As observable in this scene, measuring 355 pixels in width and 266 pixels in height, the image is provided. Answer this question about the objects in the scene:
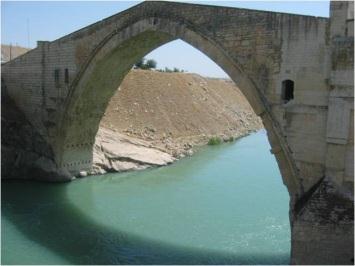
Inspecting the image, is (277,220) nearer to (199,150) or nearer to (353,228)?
(353,228)

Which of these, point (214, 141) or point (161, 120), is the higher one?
point (161, 120)

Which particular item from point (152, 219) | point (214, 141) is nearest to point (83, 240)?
point (152, 219)

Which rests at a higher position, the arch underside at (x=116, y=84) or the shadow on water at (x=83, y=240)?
the arch underside at (x=116, y=84)

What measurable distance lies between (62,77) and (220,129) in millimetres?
16672

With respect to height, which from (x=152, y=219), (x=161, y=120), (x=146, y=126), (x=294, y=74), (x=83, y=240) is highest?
(x=294, y=74)

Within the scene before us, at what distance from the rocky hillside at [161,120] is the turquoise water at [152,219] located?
1.44 m

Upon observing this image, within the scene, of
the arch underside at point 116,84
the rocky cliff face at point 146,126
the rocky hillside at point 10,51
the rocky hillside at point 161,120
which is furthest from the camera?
the rocky hillside at point 10,51

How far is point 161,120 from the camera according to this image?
28.9m

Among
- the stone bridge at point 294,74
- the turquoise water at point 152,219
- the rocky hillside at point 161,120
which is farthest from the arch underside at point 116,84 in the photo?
the turquoise water at point 152,219

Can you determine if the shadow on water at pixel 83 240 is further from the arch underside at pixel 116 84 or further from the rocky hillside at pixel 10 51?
the rocky hillside at pixel 10 51

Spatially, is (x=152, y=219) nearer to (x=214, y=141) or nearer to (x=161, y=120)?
(x=161, y=120)

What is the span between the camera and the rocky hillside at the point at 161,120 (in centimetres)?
2153

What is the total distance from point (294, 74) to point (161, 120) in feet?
60.4

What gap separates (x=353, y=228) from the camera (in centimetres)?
937
